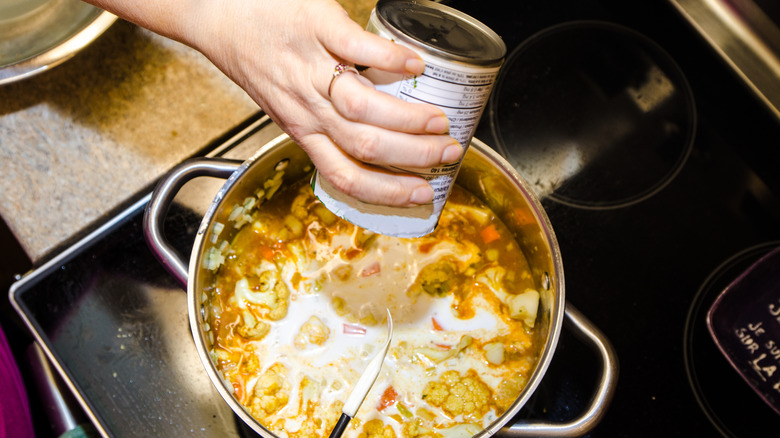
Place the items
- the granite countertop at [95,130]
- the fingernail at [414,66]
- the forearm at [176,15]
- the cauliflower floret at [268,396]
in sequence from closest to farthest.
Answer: the fingernail at [414,66]
the forearm at [176,15]
the cauliflower floret at [268,396]
the granite countertop at [95,130]

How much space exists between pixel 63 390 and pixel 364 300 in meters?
0.57

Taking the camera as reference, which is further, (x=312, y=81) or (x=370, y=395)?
(x=370, y=395)

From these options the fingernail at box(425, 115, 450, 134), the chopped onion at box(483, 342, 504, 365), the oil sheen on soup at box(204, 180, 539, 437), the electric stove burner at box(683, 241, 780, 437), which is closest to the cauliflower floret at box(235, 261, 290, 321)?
the oil sheen on soup at box(204, 180, 539, 437)

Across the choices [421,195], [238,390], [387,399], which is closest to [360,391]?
[387,399]

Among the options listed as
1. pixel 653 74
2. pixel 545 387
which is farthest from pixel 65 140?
pixel 653 74

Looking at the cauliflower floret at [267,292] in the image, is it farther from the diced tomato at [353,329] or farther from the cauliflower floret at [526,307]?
the cauliflower floret at [526,307]

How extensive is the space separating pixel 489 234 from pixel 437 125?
0.43 m

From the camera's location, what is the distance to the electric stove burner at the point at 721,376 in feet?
2.78

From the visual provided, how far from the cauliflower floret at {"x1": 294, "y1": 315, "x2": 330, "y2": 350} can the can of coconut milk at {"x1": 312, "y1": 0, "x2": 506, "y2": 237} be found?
Answer: 274 millimetres

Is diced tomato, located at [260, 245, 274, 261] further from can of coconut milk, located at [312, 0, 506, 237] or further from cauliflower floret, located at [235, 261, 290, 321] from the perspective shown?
can of coconut milk, located at [312, 0, 506, 237]

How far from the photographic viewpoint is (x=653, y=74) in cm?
95

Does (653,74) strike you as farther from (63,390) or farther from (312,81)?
(63,390)

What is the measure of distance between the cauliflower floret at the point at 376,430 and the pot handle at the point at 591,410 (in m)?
0.17

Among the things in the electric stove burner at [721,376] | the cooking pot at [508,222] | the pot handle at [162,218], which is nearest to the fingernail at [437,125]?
the cooking pot at [508,222]
